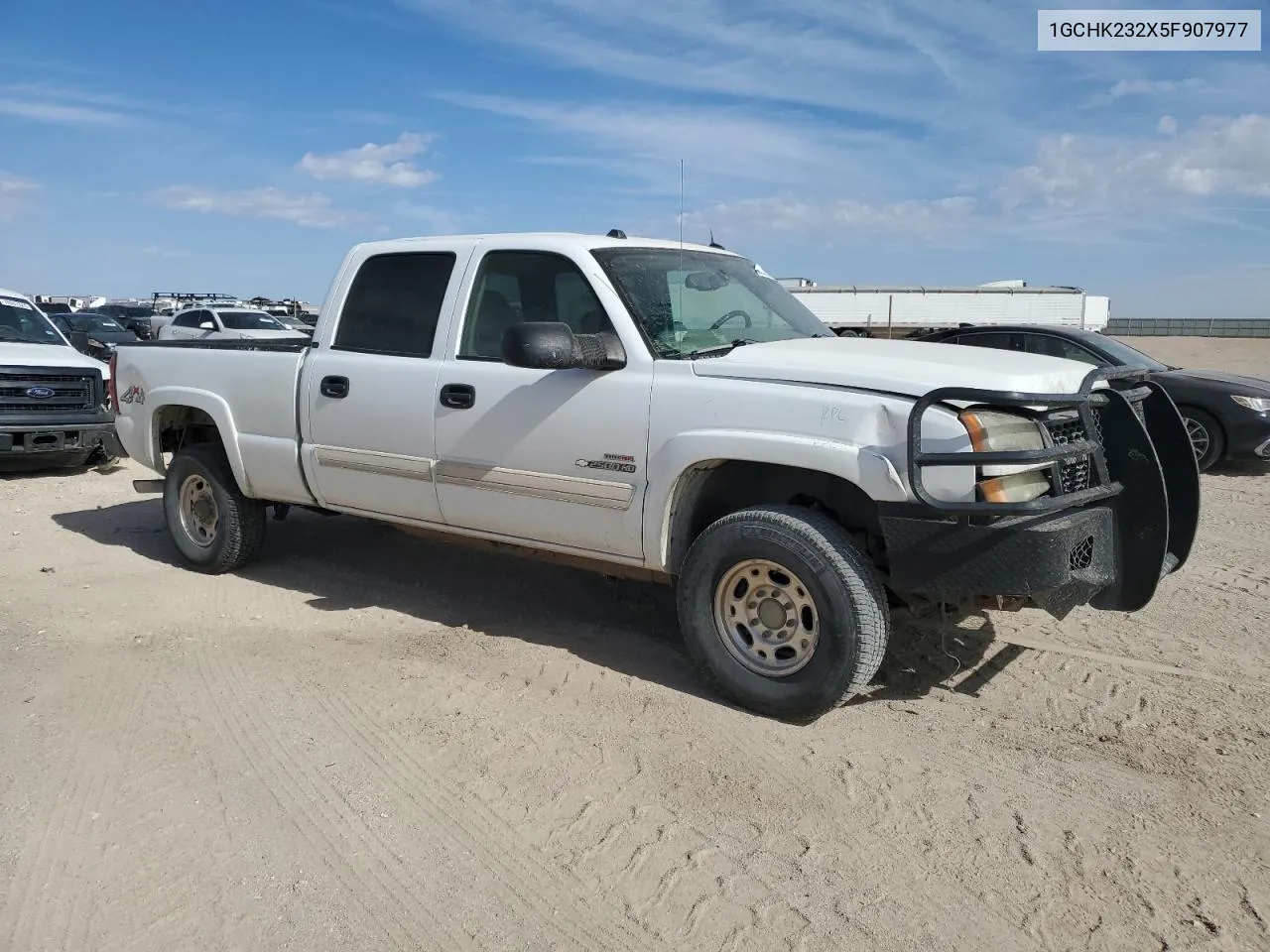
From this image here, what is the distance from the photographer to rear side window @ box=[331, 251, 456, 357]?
17.0 feet

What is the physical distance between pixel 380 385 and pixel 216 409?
1.45 metres

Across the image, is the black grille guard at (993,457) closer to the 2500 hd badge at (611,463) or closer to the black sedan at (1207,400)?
the 2500 hd badge at (611,463)

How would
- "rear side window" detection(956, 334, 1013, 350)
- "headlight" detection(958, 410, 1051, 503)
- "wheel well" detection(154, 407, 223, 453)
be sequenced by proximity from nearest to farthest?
"headlight" detection(958, 410, 1051, 503), "wheel well" detection(154, 407, 223, 453), "rear side window" detection(956, 334, 1013, 350)

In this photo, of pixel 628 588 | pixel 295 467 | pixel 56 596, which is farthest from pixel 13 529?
pixel 628 588

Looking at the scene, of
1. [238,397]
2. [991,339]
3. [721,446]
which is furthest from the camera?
[991,339]

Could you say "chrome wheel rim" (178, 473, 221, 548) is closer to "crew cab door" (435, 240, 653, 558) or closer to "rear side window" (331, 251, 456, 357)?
"rear side window" (331, 251, 456, 357)

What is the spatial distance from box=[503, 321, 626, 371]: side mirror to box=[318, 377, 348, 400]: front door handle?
1476mm

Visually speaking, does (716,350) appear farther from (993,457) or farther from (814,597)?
(993,457)

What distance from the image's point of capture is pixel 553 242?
4836 mm

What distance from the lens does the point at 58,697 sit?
4398 millimetres

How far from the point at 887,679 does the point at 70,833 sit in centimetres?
322

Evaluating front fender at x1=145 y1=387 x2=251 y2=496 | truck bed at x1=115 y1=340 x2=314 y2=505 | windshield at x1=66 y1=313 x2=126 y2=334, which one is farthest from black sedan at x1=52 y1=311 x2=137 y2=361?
front fender at x1=145 y1=387 x2=251 y2=496

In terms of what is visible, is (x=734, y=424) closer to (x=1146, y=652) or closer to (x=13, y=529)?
(x=1146, y=652)

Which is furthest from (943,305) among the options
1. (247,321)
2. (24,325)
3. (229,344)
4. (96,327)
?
(229,344)
